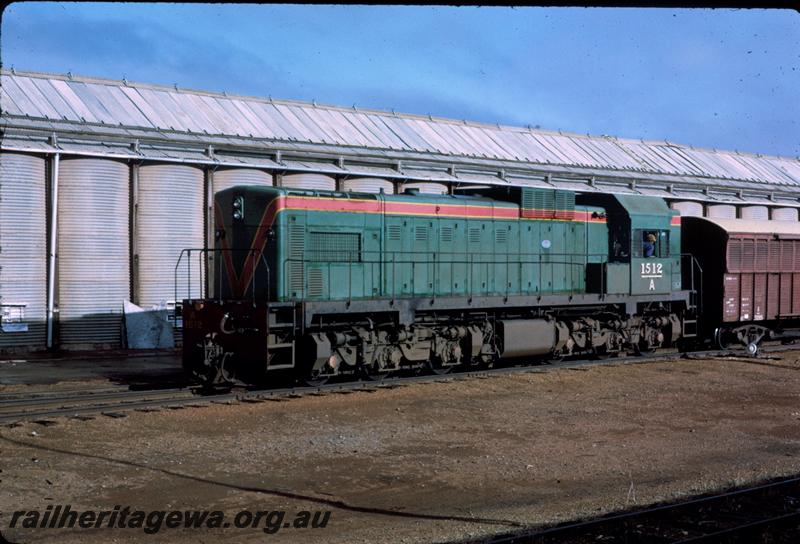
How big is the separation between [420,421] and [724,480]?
16.3ft

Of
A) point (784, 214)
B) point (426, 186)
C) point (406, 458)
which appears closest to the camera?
point (406, 458)

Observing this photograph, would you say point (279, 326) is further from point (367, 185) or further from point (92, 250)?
point (367, 185)

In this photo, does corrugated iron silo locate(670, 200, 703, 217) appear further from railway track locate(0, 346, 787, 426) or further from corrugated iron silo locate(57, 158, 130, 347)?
corrugated iron silo locate(57, 158, 130, 347)

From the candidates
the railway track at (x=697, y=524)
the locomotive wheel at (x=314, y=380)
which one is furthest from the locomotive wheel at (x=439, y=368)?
the railway track at (x=697, y=524)

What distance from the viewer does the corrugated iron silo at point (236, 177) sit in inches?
1032

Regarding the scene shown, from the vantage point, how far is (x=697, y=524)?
7.71m

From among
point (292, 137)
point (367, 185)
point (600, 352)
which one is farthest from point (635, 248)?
point (292, 137)

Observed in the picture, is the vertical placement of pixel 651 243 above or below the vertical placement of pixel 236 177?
below

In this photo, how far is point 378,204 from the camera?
16672 mm

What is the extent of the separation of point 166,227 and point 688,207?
78.1 ft

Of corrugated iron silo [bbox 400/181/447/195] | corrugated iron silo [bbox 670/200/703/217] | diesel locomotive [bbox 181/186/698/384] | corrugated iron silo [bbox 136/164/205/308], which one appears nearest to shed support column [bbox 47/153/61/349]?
corrugated iron silo [bbox 136/164/205/308]

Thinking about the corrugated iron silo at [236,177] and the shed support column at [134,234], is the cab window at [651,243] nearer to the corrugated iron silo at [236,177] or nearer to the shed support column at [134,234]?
the corrugated iron silo at [236,177]

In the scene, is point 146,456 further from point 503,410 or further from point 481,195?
point 481,195

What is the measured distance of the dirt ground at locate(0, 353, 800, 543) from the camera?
26.4 ft
